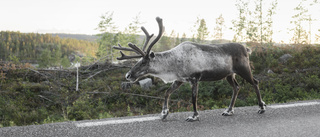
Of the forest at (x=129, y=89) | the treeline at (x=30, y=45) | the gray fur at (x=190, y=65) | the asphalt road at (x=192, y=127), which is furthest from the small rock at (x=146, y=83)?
the treeline at (x=30, y=45)

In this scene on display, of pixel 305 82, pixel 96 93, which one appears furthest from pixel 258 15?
pixel 96 93

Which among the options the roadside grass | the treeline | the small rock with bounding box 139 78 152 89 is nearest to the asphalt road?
the roadside grass

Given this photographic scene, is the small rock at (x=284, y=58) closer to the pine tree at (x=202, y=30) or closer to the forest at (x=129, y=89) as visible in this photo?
the forest at (x=129, y=89)

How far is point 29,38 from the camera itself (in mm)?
113188

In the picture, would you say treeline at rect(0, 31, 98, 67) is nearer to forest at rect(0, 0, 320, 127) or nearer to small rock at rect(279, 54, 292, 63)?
forest at rect(0, 0, 320, 127)

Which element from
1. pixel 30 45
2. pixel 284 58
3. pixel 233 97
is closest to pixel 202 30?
pixel 284 58

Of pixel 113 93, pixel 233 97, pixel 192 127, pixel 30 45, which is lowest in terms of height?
pixel 113 93

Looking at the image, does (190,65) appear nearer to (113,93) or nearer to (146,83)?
(113,93)

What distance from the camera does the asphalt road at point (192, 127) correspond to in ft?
12.2

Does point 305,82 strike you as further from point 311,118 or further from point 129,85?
point 129,85

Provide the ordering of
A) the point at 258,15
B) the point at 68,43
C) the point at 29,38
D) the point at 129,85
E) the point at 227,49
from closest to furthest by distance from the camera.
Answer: the point at 227,49 < the point at 129,85 < the point at 258,15 < the point at 29,38 < the point at 68,43

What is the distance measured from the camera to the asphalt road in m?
3.72

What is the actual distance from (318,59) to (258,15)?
5459mm

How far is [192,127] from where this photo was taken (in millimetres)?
4031
